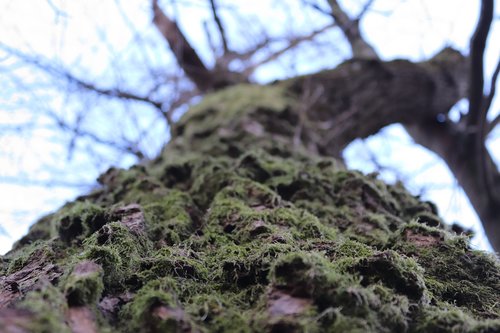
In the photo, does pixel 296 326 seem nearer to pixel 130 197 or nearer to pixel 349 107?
pixel 130 197

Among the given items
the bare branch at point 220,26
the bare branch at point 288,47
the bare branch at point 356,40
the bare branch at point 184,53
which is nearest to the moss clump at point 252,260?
the bare branch at point 220,26

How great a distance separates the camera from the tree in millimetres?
1053

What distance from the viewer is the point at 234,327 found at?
105 cm

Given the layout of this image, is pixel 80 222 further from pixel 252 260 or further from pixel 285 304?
pixel 285 304

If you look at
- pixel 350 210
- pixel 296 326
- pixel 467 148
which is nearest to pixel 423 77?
pixel 467 148

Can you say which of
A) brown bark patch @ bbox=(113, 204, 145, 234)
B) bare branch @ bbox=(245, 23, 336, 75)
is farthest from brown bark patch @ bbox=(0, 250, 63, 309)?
bare branch @ bbox=(245, 23, 336, 75)

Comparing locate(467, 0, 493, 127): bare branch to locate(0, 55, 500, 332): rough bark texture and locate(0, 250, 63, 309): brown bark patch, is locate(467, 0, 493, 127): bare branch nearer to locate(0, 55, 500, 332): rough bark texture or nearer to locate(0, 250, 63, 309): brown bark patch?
locate(0, 55, 500, 332): rough bark texture

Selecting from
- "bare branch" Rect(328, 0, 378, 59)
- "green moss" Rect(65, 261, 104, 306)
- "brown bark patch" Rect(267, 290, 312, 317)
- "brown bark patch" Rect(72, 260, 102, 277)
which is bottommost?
"brown bark patch" Rect(267, 290, 312, 317)

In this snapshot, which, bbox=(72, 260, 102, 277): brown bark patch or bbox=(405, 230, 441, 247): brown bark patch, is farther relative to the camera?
bbox=(405, 230, 441, 247): brown bark patch

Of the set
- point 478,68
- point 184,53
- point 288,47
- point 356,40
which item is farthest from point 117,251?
point 288,47

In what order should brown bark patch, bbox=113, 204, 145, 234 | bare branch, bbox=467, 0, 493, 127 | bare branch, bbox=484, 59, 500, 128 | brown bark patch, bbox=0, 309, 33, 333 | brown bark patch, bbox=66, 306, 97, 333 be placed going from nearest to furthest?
brown bark patch, bbox=0, 309, 33, 333 < brown bark patch, bbox=66, 306, 97, 333 < brown bark patch, bbox=113, 204, 145, 234 < bare branch, bbox=467, 0, 493, 127 < bare branch, bbox=484, 59, 500, 128

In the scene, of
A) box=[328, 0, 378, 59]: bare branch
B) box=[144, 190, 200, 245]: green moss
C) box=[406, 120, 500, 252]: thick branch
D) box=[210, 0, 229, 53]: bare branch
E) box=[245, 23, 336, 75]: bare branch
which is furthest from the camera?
box=[245, 23, 336, 75]: bare branch

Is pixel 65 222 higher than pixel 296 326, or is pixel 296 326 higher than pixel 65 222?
pixel 65 222

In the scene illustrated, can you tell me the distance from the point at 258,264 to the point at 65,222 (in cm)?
88
